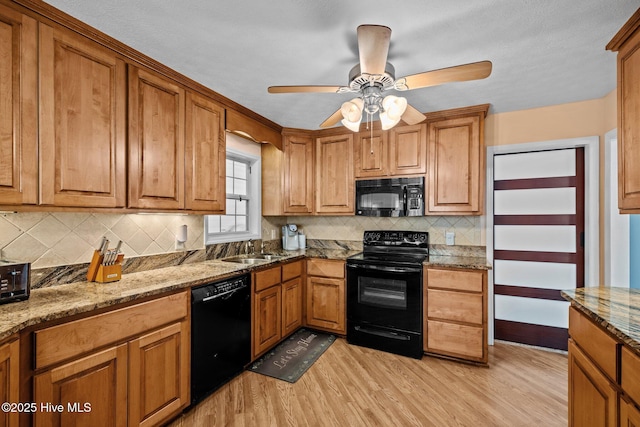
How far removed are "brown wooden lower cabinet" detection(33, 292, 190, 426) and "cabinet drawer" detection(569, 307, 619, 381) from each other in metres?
2.22

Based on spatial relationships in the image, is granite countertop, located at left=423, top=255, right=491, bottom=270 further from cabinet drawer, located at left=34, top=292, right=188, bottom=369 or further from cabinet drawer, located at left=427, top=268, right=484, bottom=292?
cabinet drawer, located at left=34, top=292, right=188, bottom=369

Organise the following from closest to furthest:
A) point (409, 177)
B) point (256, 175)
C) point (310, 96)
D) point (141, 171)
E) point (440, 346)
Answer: point (141, 171) < point (310, 96) < point (440, 346) < point (409, 177) < point (256, 175)

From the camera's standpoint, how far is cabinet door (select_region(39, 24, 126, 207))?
152cm

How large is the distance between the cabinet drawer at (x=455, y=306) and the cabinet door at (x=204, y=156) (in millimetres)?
2142

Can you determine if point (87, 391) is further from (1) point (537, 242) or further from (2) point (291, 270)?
(1) point (537, 242)

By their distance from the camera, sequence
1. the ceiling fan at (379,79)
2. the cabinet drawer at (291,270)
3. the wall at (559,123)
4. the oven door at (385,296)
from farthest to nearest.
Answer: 1. the cabinet drawer at (291,270)
2. the oven door at (385,296)
3. the wall at (559,123)
4. the ceiling fan at (379,79)

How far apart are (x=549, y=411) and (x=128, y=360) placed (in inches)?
108

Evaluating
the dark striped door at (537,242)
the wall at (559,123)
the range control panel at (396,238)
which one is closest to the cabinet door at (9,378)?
the range control panel at (396,238)

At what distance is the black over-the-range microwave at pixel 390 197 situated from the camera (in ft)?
10.1

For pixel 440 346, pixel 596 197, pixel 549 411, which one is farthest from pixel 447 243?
pixel 549 411

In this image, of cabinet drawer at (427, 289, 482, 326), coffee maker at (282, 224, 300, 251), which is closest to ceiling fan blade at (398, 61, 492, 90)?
cabinet drawer at (427, 289, 482, 326)

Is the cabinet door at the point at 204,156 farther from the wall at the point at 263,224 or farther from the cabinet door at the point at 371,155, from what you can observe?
the cabinet door at the point at 371,155

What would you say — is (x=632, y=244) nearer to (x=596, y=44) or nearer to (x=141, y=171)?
(x=596, y=44)

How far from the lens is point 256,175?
141 inches
